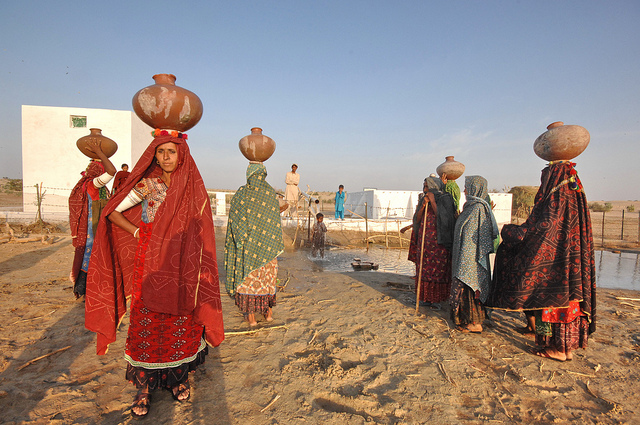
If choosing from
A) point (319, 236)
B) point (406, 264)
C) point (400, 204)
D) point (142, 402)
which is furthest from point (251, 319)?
point (400, 204)

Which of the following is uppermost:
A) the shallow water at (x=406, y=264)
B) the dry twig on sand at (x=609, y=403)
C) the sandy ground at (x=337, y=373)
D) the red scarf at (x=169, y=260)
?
the red scarf at (x=169, y=260)

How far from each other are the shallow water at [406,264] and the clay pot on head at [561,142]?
4.24 metres

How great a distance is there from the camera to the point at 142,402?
190 cm

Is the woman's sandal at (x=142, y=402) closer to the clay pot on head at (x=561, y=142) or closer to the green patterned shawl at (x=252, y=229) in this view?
the green patterned shawl at (x=252, y=229)

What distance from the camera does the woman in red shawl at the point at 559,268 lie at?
9.02 ft

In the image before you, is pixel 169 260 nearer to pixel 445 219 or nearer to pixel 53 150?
pixel 445 219

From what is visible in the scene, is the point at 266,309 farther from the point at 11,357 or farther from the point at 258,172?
the point at 11,357

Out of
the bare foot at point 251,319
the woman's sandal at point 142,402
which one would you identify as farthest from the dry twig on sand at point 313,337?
the woman's sandal at point 142,402

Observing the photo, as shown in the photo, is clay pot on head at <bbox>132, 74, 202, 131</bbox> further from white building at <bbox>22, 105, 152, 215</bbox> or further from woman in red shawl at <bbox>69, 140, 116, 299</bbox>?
white building at <bbox>22, 105, 152, 215</bbox>

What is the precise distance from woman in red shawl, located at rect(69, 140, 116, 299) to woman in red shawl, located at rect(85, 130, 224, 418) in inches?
85.6

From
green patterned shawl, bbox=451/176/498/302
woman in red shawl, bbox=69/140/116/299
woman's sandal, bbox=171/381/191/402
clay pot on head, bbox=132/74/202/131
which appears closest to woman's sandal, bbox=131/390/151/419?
woman's sandal, bbox=171/381/191/402

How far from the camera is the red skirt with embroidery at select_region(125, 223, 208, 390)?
75.4 inches

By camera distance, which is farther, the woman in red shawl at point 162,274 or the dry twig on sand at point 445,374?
the dry twig on sand at point 445,374

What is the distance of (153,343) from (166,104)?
160 centimetres
